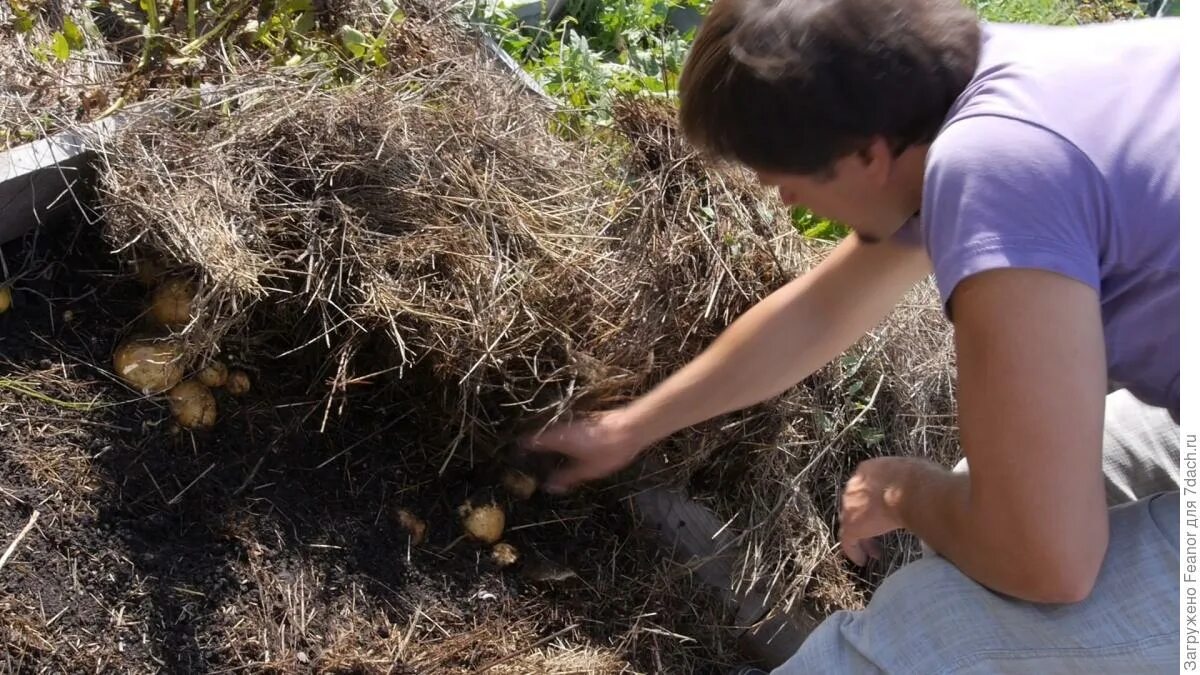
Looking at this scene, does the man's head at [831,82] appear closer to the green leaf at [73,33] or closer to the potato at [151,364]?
the potato at [151,364]

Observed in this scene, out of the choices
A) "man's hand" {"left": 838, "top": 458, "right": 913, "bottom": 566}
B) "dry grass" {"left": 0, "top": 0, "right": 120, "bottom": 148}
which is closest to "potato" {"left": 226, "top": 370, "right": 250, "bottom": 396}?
"dry grass" {"left": 0, "top": 0, "right": 120, "bottom": 148}

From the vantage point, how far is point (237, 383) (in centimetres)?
214

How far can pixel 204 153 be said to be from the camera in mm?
2188

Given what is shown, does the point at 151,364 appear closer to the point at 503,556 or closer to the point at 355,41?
the point at 503,556

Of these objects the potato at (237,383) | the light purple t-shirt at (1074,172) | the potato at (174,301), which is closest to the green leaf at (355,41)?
the potato at (174,301)

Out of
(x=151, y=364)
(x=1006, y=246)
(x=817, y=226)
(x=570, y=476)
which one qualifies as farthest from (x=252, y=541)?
(x=817, y=226)

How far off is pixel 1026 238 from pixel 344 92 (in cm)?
166

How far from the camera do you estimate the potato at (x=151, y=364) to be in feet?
6.70

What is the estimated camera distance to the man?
126 centimetres

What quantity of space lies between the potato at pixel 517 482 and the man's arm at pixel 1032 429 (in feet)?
3.61

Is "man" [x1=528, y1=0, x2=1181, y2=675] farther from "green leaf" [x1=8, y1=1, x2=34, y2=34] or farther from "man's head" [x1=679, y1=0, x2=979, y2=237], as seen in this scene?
"green leaf" [x1=8, y1=1, x2=34, y2=34]

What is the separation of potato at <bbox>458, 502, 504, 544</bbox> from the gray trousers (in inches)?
32.9

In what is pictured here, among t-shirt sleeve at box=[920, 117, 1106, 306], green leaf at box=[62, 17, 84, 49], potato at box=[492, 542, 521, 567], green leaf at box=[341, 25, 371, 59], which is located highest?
t-shirt sleeve at box=[920, 117, 1106, 306]

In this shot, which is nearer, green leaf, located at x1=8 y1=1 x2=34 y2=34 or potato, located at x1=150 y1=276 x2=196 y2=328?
potato, located at x1=150 y1=276 x2=196 y2=328
